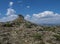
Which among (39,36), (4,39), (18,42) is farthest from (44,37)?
(4,39)

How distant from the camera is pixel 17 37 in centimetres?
2900

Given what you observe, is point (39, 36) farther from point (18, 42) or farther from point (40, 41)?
point (18, 42)

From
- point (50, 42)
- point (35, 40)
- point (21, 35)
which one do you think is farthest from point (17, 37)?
point (50, 42)

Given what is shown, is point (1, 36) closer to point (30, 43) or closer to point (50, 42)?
point (30, 43)

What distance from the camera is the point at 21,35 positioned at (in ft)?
98.3

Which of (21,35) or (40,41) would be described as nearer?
(40,41)

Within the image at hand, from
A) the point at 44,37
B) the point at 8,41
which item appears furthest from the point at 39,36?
the point at 8,41

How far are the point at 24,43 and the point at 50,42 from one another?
389 cm

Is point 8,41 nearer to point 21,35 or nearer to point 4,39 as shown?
point 4,39

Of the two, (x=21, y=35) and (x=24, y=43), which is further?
(x=21, y=35)

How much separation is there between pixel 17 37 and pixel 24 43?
2.69 metres

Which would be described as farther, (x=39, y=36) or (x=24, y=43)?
(x=39, y=36)

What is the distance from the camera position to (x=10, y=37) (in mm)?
28438

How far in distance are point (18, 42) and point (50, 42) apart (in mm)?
4767
